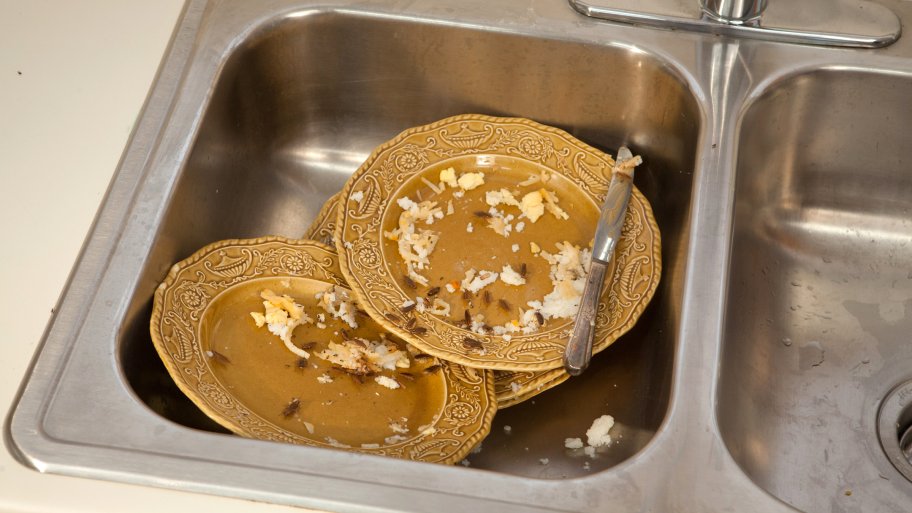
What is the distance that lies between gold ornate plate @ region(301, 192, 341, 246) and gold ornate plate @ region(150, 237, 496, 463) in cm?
6

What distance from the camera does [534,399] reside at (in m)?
0.99

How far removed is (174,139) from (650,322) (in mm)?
552

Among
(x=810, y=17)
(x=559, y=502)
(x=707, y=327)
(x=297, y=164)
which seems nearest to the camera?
(x=559, y=502)

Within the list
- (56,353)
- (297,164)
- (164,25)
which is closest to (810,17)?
(297,164)

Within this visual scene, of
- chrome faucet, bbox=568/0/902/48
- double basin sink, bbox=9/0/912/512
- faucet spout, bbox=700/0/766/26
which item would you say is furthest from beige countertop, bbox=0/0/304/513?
faucet spout, bbox=700/0/766/26

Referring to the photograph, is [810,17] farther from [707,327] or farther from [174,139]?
[174,139]

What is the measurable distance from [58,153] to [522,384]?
1.79 feet

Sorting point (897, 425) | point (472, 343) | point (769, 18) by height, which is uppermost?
point (769, 18)

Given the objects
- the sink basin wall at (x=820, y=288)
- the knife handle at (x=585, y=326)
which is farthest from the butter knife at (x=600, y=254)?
the sink basin wall at (x=820, y=288)

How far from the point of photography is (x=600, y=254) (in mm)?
954

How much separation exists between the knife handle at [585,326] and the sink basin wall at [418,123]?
0.08m

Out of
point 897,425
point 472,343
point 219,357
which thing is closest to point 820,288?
point 897,425

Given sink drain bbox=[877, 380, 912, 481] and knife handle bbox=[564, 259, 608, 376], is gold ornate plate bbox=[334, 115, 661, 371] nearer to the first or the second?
knife handle bbox=[564, 259, 608, 376]

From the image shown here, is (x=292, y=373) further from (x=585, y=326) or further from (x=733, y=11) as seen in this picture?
(x=733, y=11)
